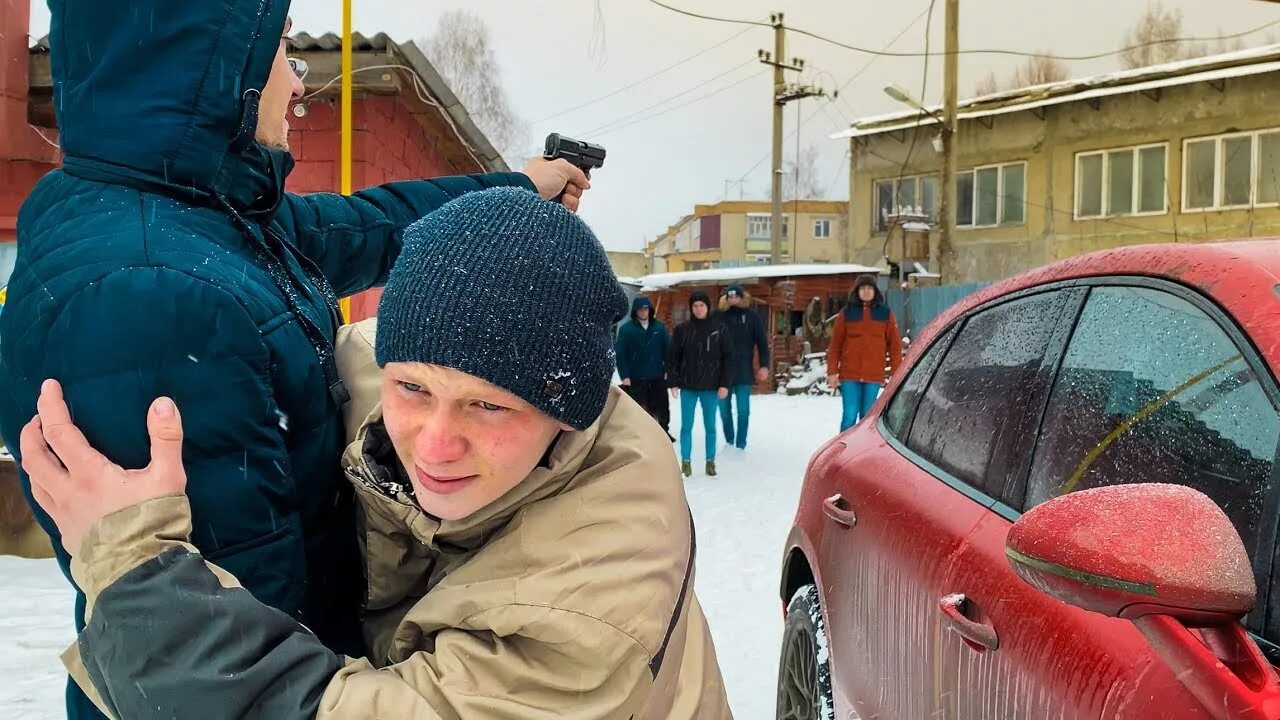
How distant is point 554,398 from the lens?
107 centimetres

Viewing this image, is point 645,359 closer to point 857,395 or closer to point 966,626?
point 857,395

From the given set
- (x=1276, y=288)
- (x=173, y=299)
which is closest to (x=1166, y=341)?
(x=1276, y=288)

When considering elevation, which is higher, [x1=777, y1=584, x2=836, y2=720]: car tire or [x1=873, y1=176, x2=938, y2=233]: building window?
[x1=873, y1=176, x2=938, y2=233]: building window

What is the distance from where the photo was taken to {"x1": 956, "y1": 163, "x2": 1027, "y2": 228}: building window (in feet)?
75.8

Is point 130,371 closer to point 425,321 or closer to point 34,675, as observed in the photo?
point 425,321

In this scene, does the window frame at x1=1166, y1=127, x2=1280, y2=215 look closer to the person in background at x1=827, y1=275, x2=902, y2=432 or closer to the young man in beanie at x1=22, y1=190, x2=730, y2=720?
the person in background at x1=827, y1=275, x2=902, y2=432

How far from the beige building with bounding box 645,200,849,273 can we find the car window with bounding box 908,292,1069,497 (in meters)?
46.0

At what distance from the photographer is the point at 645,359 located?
9.24 metres

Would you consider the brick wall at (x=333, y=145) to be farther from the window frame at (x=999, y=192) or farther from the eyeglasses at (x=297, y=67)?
the window frame at (x=999, y=192)

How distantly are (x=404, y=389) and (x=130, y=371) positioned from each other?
30 cm

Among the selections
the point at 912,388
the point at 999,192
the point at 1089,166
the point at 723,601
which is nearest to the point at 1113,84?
the point at 1089,166

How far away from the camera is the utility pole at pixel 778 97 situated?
24547mm

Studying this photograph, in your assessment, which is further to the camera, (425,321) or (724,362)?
(724,362)

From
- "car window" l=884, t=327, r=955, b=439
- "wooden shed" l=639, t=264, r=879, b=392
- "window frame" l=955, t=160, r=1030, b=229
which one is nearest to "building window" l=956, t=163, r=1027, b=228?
"window frame" l=955, t=160, r=1030, b=229
